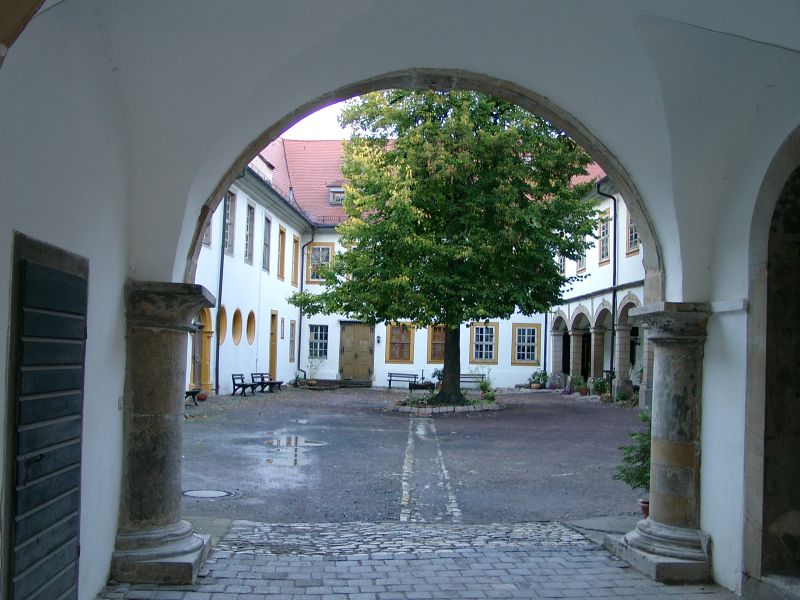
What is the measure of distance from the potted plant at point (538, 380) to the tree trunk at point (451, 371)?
35.7 feet

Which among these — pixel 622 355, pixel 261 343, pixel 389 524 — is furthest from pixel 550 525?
pixel 261 343

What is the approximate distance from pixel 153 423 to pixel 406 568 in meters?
2.02

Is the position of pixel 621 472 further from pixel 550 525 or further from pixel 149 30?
pixel 149 30

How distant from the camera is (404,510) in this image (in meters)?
8.20

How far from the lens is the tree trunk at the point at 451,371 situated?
19672mm

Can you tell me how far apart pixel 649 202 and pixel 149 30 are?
3766 millimetres

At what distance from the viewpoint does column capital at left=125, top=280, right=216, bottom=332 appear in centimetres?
538

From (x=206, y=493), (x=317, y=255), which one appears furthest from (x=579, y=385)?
(x=206, y=493)

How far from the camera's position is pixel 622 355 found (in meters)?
23.8

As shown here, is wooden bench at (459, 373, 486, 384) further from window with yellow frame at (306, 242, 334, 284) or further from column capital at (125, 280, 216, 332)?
column capital at (125, 280, 216, 332)

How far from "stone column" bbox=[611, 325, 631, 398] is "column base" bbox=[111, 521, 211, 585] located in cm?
1969

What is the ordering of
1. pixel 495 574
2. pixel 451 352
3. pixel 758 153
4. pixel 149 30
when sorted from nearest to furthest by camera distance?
pixel 149 30 < pixel 758 153 < pixel 495 574 < pixel 451 352

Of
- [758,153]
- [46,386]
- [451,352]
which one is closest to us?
[46,386]

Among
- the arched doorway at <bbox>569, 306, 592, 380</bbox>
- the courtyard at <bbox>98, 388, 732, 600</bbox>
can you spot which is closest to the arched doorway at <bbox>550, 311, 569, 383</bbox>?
the arched doorway at <bbox>569, 306, 592, 380</bbox>
